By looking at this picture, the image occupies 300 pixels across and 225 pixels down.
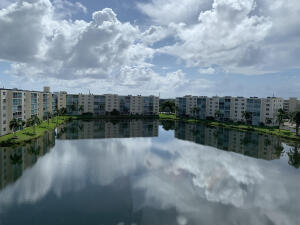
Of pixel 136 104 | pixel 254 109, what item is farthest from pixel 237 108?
pixel 136 104

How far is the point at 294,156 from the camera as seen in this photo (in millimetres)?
50188

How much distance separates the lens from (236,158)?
48500 mm

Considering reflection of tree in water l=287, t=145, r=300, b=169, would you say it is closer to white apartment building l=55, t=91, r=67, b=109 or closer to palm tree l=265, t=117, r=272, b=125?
palm tree l=265, t=117, r=272, b=125

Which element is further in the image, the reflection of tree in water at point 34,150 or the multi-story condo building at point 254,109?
the multi-story condo building at point 254,109

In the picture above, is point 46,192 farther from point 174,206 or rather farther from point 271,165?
point 271,165

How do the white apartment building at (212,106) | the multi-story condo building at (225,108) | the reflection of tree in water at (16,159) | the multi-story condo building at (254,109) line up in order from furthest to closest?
the white apartment building at (212,106) < the multi-story condo building at (225,108) < the multi-story condo building at (254,109) < the reflection of tree in water at (16,159)

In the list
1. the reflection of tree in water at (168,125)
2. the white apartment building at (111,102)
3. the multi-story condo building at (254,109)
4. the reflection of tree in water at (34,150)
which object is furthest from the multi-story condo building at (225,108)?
the reflection of tree in water at (34,150)

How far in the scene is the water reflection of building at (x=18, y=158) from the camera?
32.1 metres

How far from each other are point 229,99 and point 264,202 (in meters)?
91.9

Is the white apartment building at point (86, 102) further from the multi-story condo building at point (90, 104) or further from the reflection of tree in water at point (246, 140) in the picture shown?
the reflection of tree in water at point (246, 140)

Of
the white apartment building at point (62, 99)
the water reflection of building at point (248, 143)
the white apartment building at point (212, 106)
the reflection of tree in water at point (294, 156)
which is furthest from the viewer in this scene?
the white apartment building at point (62, 99)

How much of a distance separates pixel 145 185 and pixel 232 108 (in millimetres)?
93081

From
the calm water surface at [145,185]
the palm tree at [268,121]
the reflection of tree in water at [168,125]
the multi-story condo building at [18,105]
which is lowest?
the calm water surface at [145,185]

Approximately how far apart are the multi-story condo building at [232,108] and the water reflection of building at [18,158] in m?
85.7
